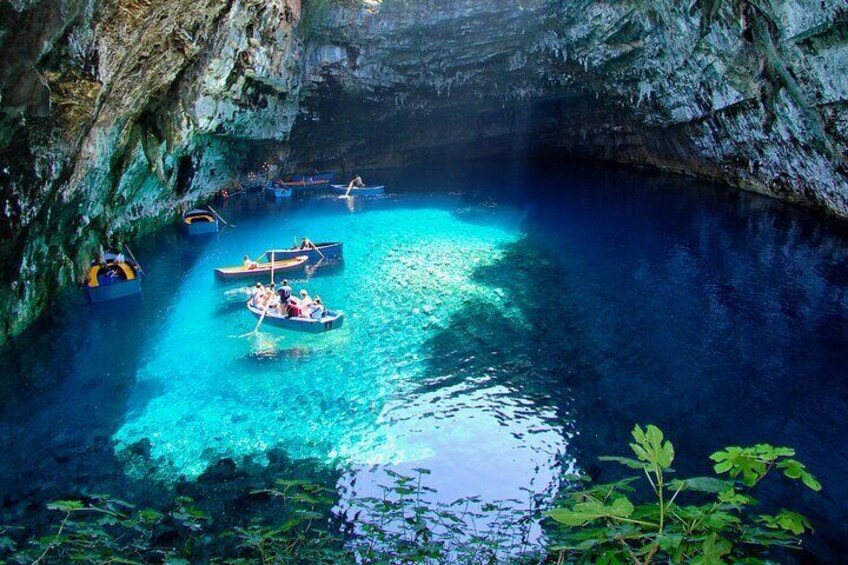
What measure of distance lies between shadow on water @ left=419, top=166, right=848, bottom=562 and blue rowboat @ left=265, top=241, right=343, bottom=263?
6662mm

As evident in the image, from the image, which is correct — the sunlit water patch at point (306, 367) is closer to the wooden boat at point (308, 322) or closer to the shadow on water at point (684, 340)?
the wooden boat at point (308, 322)

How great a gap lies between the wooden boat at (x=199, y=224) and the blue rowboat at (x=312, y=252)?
747 centimetres

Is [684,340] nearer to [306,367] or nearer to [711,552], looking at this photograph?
[306,367]

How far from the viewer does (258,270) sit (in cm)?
2352

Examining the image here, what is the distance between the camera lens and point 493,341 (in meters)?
17.3

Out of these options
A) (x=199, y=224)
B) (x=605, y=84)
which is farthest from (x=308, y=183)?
(x=605, y=84)

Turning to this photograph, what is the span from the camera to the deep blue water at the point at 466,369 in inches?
479

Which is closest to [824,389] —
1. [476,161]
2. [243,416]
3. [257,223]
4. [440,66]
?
[243,416]

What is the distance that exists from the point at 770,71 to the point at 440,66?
66.5ft

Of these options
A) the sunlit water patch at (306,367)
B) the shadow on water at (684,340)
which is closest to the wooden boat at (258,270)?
the sunlit water patch at (306,367)

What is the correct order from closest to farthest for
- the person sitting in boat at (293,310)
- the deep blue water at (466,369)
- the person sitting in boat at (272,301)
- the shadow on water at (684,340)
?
the deep blue water at (466,369), the shadow on water at (684,340), the person sitting in boat at (293,310), the person sitting in boat at (272,301)

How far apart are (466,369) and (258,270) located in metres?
11.3

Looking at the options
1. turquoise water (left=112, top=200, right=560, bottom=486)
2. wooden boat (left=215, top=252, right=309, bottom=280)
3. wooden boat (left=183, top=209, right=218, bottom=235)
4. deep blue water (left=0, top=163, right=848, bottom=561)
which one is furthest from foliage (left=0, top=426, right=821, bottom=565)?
wooden boat (left=183, top=209, right=218, bottom=235)

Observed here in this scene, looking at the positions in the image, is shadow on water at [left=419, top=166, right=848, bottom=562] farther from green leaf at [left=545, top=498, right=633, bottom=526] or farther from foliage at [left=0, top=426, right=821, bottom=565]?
green leaf at [left=545, top=498, right=633, bottom=526]
